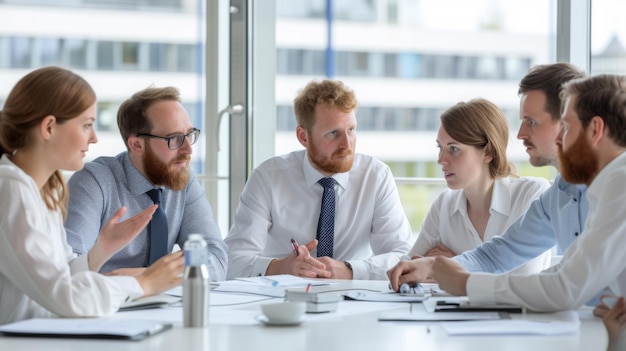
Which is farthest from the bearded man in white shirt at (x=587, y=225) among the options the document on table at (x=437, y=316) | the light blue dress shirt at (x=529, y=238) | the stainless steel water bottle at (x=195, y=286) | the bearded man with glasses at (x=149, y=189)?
the bearded man with glasses at (x=149, y=189)

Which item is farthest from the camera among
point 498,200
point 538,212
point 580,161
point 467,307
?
point 498,200

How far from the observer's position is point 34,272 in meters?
2.07

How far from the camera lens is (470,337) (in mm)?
1882

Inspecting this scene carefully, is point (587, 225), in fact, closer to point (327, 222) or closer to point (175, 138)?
point (327, 222)

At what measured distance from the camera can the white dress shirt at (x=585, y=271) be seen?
2152mm

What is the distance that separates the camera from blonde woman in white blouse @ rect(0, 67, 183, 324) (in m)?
2.08

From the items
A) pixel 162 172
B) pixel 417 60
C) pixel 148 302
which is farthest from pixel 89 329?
pixel 417 60

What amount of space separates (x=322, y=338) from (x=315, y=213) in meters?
1.75

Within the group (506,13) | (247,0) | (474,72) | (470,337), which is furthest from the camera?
(474,72)

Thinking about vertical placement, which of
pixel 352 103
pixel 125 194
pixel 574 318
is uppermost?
pixel 352 103

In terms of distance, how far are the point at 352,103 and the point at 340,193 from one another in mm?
364

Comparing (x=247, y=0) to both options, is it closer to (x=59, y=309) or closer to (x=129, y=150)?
(x=129, y=150)

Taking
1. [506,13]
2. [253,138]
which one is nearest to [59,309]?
[253,138]

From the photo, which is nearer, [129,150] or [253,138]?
[129,150]
